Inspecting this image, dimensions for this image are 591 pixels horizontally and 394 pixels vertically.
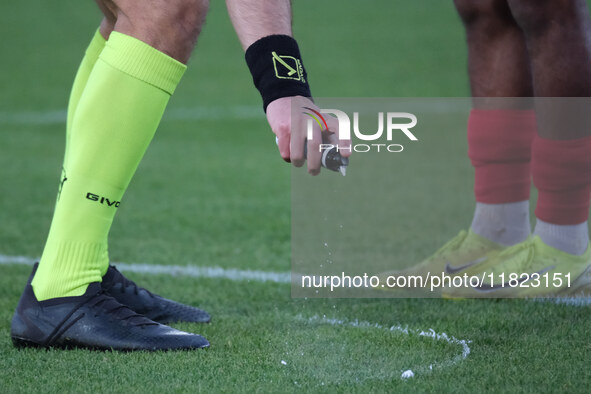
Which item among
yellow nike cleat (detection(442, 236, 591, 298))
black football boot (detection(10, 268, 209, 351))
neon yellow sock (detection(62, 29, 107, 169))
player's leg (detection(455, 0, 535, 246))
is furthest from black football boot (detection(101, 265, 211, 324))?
player's leg (detection(455, 0, 535, 246))

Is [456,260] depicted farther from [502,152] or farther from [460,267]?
[502,152]

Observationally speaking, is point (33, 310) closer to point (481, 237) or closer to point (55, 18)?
point (481, 237)

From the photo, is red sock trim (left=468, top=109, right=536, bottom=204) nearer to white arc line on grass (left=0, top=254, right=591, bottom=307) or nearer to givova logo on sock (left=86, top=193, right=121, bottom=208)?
white arc line on grass (left=0, top=254, right=591, bottom=307)

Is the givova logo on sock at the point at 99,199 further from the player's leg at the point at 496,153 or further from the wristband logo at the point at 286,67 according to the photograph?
the player's leg at the point at 496,153

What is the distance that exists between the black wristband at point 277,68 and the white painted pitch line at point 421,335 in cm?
58

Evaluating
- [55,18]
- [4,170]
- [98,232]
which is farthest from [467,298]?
[55,18]

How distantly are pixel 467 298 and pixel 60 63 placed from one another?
25.9 ft

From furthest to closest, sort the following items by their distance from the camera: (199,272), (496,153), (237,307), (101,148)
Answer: (199,272), (496,153), (237,307), (101,148)

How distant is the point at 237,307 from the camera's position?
2.35 metres

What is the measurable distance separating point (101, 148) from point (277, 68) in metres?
0.46

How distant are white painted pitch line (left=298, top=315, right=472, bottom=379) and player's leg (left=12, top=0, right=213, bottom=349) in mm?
366

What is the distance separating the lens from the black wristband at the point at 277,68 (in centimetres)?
168

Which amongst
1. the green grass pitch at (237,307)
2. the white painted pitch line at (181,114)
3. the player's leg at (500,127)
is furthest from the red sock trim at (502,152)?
the white painted pitch line at (181,114)

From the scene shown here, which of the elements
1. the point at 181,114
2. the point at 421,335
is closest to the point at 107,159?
the point at 421,335
